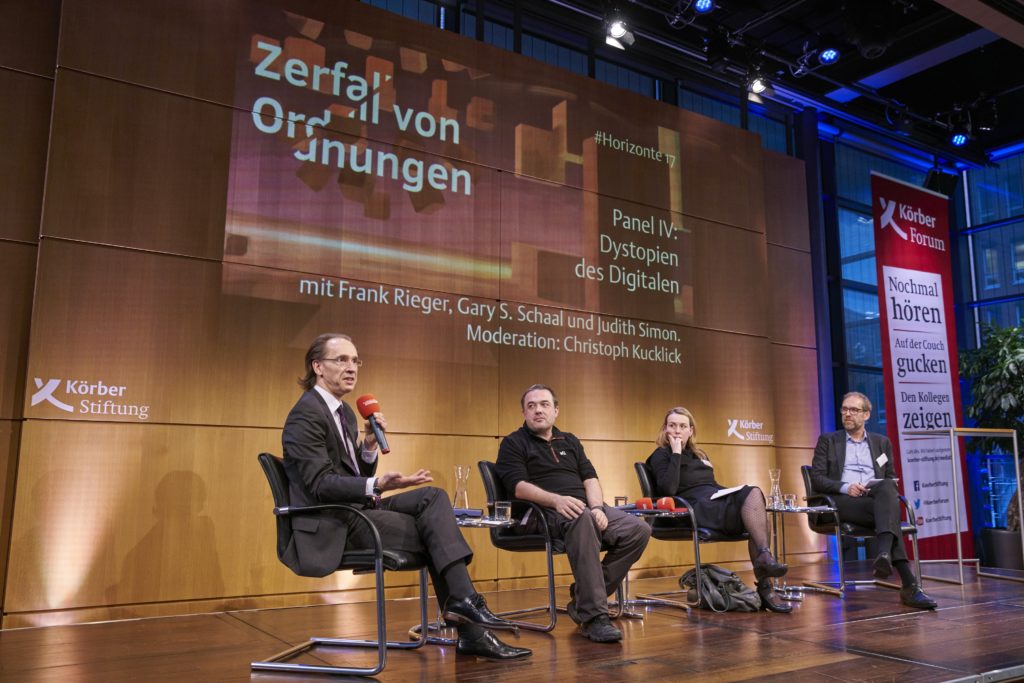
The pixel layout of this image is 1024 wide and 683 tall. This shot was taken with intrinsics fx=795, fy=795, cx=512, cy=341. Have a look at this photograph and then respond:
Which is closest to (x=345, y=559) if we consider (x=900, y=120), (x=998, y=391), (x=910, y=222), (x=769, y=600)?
(x=769, y=600)

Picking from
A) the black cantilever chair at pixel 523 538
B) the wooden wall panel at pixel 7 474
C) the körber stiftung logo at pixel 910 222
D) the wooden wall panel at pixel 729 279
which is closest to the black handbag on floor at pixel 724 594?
the black cantilever chair at pixel 523 538

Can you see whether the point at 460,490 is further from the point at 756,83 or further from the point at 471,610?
the point at 756,83

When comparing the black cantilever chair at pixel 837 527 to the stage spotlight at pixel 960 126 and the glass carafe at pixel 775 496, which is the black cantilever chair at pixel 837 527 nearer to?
the glass carafe at pixel 775 496

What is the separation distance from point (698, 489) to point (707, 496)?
77mm

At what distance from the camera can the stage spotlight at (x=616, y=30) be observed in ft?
20.0

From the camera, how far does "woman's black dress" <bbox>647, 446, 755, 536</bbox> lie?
4289 mm

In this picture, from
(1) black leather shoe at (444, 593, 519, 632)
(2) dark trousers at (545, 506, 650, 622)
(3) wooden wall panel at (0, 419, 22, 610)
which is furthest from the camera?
(3) wooden wall panel at (0, 419, 22, 610)

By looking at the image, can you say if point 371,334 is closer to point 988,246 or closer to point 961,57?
point 961,57

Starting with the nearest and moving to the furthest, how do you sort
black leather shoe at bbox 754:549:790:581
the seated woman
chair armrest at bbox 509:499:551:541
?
chair armrest at bbox 509:499:551:541 < black leather shoe at bbox 754:549:790:581 < the seated woman

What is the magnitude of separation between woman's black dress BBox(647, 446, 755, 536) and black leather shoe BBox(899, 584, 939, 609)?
977mm

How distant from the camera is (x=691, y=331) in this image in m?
6.34

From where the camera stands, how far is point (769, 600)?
416 cm

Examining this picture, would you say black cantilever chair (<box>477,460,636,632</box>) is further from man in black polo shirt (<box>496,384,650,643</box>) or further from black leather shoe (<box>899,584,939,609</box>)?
black leather shoe (<box>899,584,939,609</box>)

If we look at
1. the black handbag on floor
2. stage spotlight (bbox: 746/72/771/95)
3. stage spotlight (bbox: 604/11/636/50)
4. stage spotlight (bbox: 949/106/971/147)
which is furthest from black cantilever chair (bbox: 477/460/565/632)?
stage spotlight (bbox: 949/106/971/147)
